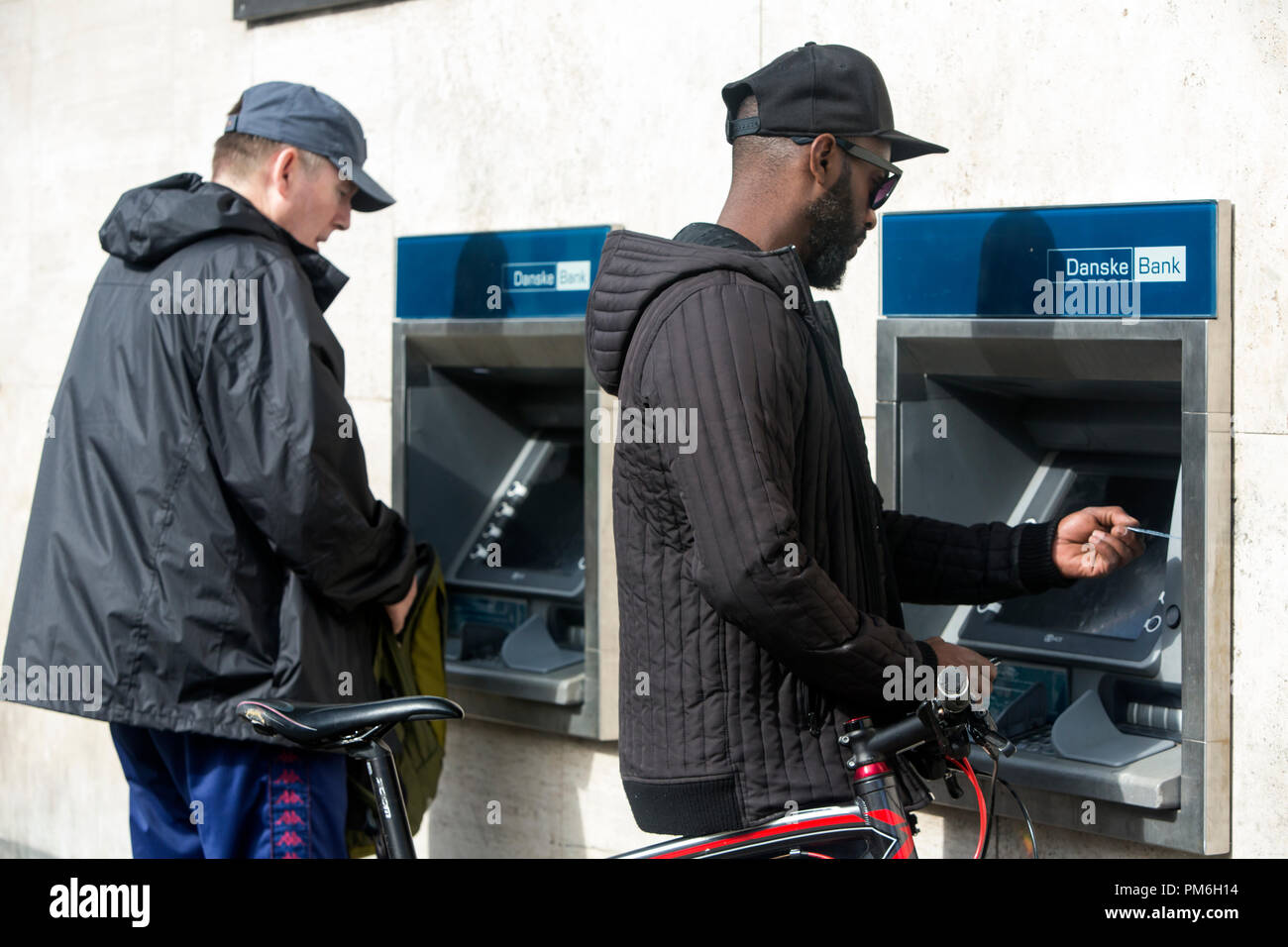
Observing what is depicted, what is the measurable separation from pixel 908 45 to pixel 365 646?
1.70 meters

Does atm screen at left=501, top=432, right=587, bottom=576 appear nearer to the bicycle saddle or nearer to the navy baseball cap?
the navy baseball cap

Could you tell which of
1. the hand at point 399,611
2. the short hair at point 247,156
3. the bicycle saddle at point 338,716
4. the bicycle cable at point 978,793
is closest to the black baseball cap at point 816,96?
the bicycle cable at point 978,793

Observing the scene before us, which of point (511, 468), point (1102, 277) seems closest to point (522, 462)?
point (511, 468)

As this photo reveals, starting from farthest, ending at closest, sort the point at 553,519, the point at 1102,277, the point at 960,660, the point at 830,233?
the point at 553,519, the point at 1102,277, the point at 830,233, the point at 960,660

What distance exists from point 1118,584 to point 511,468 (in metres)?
1.73

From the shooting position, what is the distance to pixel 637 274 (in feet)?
→ 7.64

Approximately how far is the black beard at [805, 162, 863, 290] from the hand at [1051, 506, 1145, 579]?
622 millimetres

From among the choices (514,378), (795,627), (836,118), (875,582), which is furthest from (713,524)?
(514,378)

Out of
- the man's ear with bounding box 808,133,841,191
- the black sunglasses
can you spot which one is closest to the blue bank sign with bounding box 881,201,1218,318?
the black sunglasses

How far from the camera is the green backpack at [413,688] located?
3.39 meters

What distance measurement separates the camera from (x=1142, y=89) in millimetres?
2922

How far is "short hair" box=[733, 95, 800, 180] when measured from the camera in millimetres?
2449

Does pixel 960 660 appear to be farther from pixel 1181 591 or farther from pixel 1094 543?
pixel 1181 591
